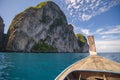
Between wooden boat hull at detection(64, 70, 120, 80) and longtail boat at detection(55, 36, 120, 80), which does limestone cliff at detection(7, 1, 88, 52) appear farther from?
longtail boat at detection(55, 36, 120, 80)

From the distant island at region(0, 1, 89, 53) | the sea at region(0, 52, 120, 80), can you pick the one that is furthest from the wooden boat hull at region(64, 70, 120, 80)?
the distant island at region(0, 1, 89, 53)

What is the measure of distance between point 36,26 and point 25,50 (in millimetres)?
28616

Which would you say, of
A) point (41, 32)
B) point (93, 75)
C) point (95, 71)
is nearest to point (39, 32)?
point (41, 32)

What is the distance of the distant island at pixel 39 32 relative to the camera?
414 feet

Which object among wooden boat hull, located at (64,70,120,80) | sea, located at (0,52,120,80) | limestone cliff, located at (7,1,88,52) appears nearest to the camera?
wooden boat hull, located at (64,70,120,80)

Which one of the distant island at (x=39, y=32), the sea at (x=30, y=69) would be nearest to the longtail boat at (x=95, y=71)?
the sea at (x=30, y=69)

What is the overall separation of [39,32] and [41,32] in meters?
2.43

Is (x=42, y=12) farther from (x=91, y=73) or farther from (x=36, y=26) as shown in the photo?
(x=91, y=73)

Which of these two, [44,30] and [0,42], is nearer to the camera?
[0,42]

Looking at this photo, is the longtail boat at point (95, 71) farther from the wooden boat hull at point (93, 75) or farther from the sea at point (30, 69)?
the sea at point (30, 69)

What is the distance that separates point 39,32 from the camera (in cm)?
14200

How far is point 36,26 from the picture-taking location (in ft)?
466

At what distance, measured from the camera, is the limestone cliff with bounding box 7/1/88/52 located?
126 meters

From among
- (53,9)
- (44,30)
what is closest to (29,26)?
(44,30)
